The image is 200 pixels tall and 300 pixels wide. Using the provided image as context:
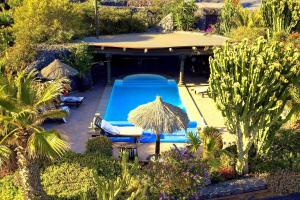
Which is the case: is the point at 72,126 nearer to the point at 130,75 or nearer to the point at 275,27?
the point at 130,75

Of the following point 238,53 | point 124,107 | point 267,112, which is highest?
Answer: point 238,53

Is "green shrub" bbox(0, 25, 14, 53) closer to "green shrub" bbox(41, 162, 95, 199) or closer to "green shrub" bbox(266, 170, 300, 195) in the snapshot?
"green shrub" bbox(41, 162, 95, 199)

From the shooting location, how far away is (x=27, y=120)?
970 centimetres

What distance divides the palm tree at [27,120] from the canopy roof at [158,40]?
15.0 metres

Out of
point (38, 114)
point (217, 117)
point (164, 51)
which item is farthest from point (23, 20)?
point (38, 114)

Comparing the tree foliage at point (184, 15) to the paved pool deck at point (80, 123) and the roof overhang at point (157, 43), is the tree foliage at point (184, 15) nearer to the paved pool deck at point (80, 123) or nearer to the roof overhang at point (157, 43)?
the roof overhang at point (157, 43)

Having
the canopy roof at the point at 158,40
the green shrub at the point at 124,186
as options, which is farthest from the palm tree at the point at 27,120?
the canopy roof at the point at 158,40

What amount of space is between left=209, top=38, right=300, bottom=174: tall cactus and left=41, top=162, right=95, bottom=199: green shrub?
18.0ft

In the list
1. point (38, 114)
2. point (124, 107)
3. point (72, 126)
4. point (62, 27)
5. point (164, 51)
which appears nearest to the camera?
point (38, 114)

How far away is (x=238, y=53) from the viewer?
43.4ft

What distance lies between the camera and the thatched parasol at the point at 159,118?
48.0 ft

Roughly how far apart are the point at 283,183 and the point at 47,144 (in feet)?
30.3

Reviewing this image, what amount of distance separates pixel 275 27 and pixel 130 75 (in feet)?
36.4

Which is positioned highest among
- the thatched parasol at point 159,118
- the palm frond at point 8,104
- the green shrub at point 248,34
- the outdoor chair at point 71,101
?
the green shrub at point 248,34
